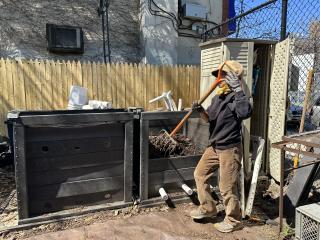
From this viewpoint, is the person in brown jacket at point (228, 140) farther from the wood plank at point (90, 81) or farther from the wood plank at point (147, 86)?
the wood plank at point (90, 81)

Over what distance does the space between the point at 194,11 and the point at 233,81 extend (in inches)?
303

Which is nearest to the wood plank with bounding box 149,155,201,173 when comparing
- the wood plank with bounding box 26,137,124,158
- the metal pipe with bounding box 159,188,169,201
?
the metal pipe with bounding box 159,188,169,201

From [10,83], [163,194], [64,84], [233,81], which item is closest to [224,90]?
[233,81]

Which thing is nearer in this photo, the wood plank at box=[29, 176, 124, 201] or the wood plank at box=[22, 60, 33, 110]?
→ the wood plank at box=[29, 176, 124, 201]

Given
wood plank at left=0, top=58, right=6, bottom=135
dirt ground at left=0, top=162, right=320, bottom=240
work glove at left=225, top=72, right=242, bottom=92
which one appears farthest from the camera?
wood plank at left=0, top=58, right=6, bottom=135

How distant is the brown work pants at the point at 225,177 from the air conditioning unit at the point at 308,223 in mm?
629

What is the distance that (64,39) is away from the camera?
8375mm

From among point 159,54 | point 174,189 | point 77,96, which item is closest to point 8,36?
point 77,96

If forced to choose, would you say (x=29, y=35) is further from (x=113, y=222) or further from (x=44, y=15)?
(x=113, y=222)

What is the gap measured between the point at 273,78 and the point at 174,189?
2.49 m

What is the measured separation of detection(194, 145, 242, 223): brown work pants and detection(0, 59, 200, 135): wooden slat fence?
4126 mm

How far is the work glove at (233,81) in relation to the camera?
2.88 meters

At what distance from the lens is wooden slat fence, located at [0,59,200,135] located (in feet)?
20.5

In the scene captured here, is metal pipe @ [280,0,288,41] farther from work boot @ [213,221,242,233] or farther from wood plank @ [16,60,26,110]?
wood plank @ [16,60,26,110]
